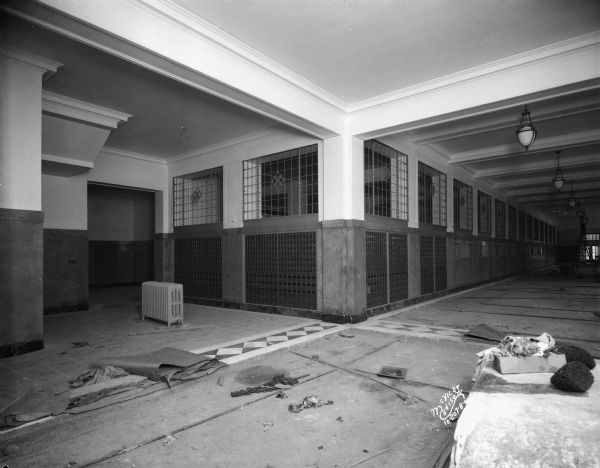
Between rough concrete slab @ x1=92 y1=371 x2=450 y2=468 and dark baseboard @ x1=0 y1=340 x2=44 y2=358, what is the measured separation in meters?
3.42

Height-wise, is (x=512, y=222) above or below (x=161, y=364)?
above

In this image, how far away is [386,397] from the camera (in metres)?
3.58

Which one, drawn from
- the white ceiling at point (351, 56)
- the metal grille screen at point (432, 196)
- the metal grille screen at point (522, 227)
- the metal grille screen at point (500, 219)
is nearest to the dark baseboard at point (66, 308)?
the white ceiling at point (351, 56)

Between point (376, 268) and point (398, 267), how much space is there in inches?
39.9

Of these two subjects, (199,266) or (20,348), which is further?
(199,266)

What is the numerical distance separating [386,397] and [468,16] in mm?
4272

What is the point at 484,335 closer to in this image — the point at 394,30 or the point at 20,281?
the point at 394,30

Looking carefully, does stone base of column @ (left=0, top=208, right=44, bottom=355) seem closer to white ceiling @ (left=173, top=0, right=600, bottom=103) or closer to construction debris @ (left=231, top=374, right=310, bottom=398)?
construction debris @ (left=231, top=374, right=310, bottom=398)

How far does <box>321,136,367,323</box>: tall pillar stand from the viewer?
7.15 metres

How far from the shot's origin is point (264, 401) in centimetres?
353

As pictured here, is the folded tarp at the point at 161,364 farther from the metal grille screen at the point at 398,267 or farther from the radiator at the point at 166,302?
the metal grille screen at the point at 398,267

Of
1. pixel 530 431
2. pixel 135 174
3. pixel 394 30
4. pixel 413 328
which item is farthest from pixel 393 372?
pixel 135 174

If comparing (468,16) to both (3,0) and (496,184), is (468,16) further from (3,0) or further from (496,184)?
(496,184)

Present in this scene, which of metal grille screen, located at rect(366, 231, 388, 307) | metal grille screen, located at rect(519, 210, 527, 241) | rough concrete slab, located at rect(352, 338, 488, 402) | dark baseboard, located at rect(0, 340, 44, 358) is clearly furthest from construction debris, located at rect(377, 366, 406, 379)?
metal grille screen, located at rect(519, 210, 527, 241)
